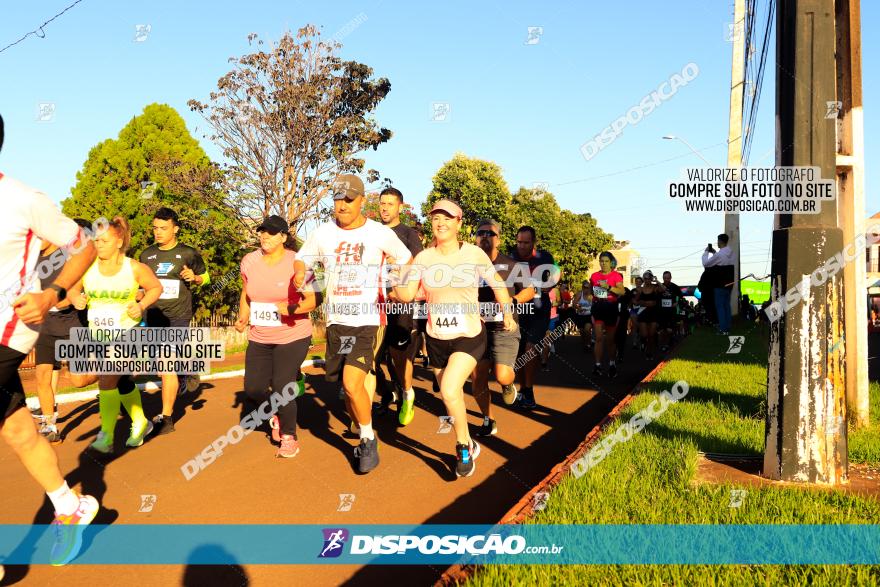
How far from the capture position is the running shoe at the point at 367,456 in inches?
222

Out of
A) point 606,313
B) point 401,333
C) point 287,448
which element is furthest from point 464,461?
point 606,313

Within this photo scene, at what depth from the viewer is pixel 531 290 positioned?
725cm

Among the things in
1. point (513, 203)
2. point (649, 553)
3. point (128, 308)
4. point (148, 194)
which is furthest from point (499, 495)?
point (513, 203)

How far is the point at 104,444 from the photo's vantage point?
247 inches

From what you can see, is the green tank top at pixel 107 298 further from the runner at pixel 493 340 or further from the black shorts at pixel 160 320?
the runner at pixel 493 340

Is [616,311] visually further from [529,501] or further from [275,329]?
[529,501]

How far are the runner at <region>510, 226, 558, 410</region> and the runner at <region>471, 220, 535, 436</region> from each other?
867mm

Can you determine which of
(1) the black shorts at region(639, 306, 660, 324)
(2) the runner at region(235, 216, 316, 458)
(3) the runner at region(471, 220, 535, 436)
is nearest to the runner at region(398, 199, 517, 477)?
(3) the runner at region(471, 220, 535, 436)

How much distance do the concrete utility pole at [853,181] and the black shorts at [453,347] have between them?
10.7 ft

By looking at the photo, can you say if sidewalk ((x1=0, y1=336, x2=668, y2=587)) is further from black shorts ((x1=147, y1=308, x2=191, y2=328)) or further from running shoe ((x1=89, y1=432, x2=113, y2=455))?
black shorts ((x1=147, y1=308, x2=191, y2=328))

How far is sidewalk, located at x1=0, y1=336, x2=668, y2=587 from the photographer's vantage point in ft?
12.0

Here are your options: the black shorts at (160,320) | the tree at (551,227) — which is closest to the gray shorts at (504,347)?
the black shorts at (160,320)

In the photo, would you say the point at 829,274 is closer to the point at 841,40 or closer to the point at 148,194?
the point at 841,40

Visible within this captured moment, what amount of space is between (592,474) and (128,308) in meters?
4.31
